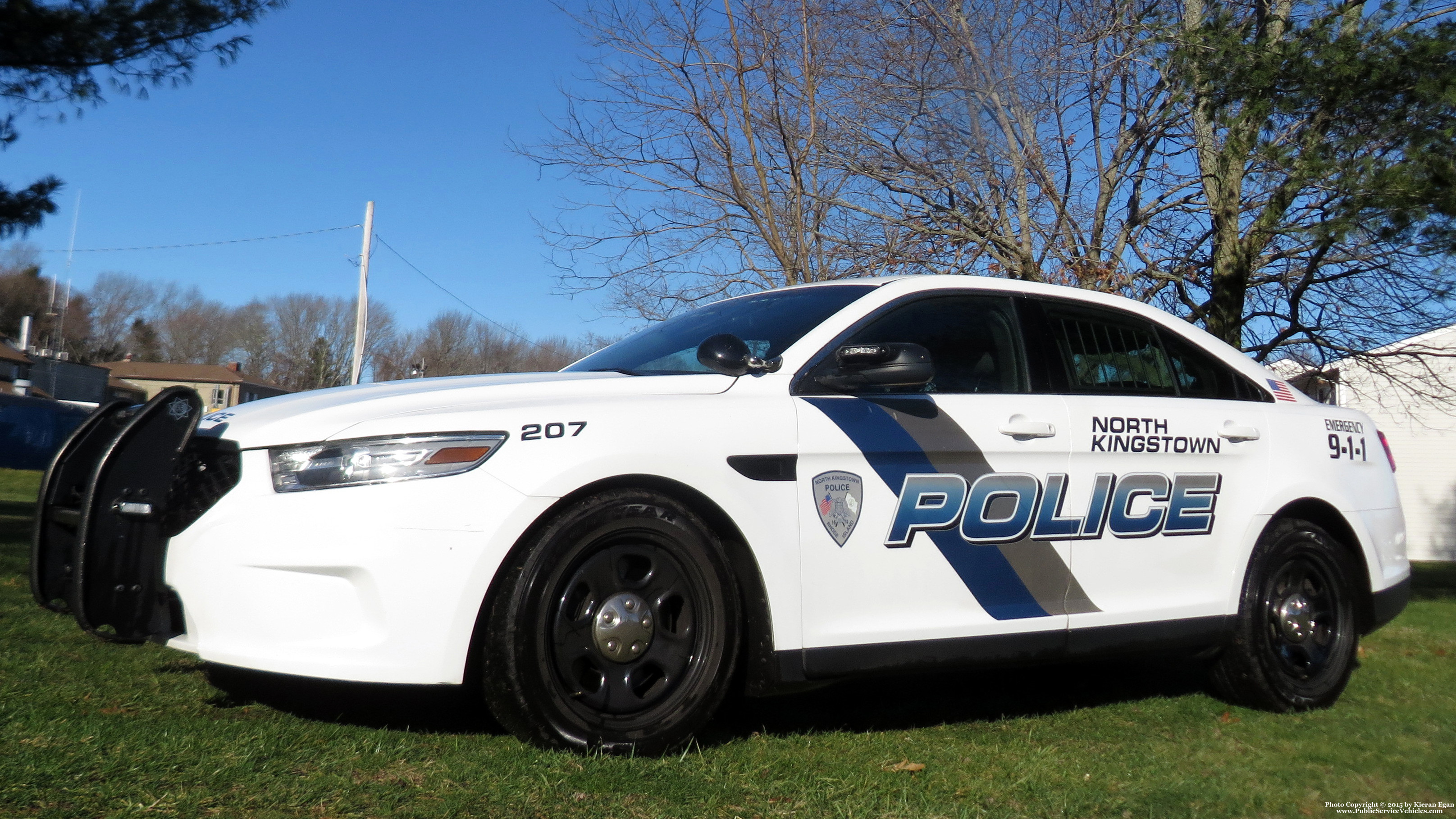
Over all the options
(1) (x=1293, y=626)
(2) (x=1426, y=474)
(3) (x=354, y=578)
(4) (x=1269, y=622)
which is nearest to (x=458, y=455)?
(3) (x=354, y=578)

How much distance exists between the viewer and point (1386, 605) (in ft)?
16.8

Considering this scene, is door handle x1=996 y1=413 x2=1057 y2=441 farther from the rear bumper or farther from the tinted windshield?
the rear bumper

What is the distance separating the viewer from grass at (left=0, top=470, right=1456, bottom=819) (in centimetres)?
289

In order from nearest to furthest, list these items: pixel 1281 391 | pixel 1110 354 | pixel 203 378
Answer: pixel 1110 354, pixel 1281 391, pixel 203 378

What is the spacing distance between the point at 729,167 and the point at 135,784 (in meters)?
9.64

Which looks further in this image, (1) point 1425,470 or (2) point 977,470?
(1) point 1425,470

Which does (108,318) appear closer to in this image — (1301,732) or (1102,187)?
(1102,187)

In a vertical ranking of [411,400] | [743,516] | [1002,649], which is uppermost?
[411,400]

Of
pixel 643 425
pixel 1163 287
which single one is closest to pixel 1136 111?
pixel 1163 287

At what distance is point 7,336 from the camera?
6912 cm

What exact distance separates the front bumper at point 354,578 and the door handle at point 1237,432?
9.87ft

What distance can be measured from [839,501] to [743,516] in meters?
0.35

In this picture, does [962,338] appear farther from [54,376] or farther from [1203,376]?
[54,376]

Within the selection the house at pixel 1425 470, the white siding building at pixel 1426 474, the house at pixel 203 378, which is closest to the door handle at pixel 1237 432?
the house at pixel 1425 470
